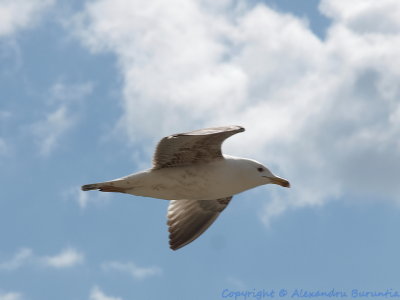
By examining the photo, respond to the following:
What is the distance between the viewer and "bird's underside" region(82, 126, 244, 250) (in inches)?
466

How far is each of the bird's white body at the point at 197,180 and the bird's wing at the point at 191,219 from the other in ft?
7.12

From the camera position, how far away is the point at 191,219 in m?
14.9

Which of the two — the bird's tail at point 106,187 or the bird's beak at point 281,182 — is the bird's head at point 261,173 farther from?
the bird's tail at point 106,187

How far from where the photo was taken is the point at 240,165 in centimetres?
1261

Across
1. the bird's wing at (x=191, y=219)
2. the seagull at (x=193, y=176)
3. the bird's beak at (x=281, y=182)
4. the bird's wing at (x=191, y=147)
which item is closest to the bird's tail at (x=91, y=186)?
the seagull at (x=193, y=176)

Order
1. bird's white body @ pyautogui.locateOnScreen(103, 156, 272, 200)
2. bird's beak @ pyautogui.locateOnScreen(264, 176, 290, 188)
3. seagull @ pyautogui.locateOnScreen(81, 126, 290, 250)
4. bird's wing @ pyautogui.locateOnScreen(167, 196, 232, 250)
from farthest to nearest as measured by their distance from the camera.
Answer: bird's wing @ pyautogui.locateOnScreen(167, 196, 232, 250) → bird's beak @ pyautogui.locateOnScreen(264, 176, 290, 188) → bird's white body @ pyautogui.locateOnScreen(103, 156, 272, 200) → seagull @ pyautogui.locateOnScreen(81, 126, 290, 250)

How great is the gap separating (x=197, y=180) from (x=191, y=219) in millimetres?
2493

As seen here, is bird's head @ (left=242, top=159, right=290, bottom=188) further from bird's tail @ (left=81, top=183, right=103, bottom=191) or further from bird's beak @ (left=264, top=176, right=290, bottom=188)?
bird's tail @ (left=81, top=183, right=103, bottom=191)

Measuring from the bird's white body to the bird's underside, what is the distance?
99mm

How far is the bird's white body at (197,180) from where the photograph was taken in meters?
12.5

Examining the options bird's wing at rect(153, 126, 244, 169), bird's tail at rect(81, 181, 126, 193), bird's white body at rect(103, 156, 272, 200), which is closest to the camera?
bird's wing at rect(153, 126, 244, 169)

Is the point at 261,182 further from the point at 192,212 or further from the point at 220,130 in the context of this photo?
the point at 192,212

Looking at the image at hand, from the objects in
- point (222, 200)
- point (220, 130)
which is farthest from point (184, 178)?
point (222, 200)

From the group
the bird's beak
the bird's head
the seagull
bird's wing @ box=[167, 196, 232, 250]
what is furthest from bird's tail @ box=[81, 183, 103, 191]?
the bird's beak
